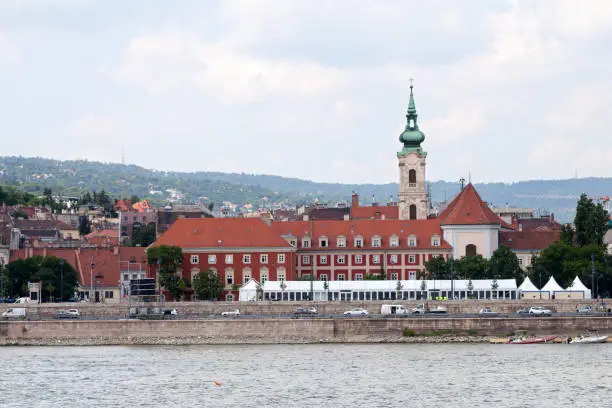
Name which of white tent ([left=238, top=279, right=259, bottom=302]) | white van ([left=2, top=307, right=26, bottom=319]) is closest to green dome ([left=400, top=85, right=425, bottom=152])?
white tent ([left=238, top=279, right=259, bottom=302])

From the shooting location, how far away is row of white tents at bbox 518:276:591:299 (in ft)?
452

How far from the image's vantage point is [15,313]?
12912 centimetres

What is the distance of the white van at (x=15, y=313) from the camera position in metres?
128

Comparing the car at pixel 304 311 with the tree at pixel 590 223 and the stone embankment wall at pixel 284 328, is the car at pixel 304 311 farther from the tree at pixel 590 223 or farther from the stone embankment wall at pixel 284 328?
the tree at pixel 590 223

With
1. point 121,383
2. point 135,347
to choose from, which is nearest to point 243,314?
point 135,347

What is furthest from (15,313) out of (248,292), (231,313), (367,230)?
(367,230)

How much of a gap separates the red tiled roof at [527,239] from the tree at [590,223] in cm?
1399

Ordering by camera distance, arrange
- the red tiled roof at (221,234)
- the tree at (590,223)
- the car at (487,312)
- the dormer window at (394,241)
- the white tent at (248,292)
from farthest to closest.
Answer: the dormer window at (394,241) < the red tiled roof at (221,234) < the tree at (590,223) < the white tent at (248,292) < the car at (487,312)

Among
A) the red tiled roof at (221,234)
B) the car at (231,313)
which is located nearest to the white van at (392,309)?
the car at (231,313)

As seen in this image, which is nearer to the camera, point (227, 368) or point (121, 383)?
point (121, 383)

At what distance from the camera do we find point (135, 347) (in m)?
119

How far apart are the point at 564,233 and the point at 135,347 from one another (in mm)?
55148

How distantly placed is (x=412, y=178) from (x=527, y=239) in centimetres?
2209

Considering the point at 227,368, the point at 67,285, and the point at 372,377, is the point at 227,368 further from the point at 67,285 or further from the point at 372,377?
the point at 67,285
